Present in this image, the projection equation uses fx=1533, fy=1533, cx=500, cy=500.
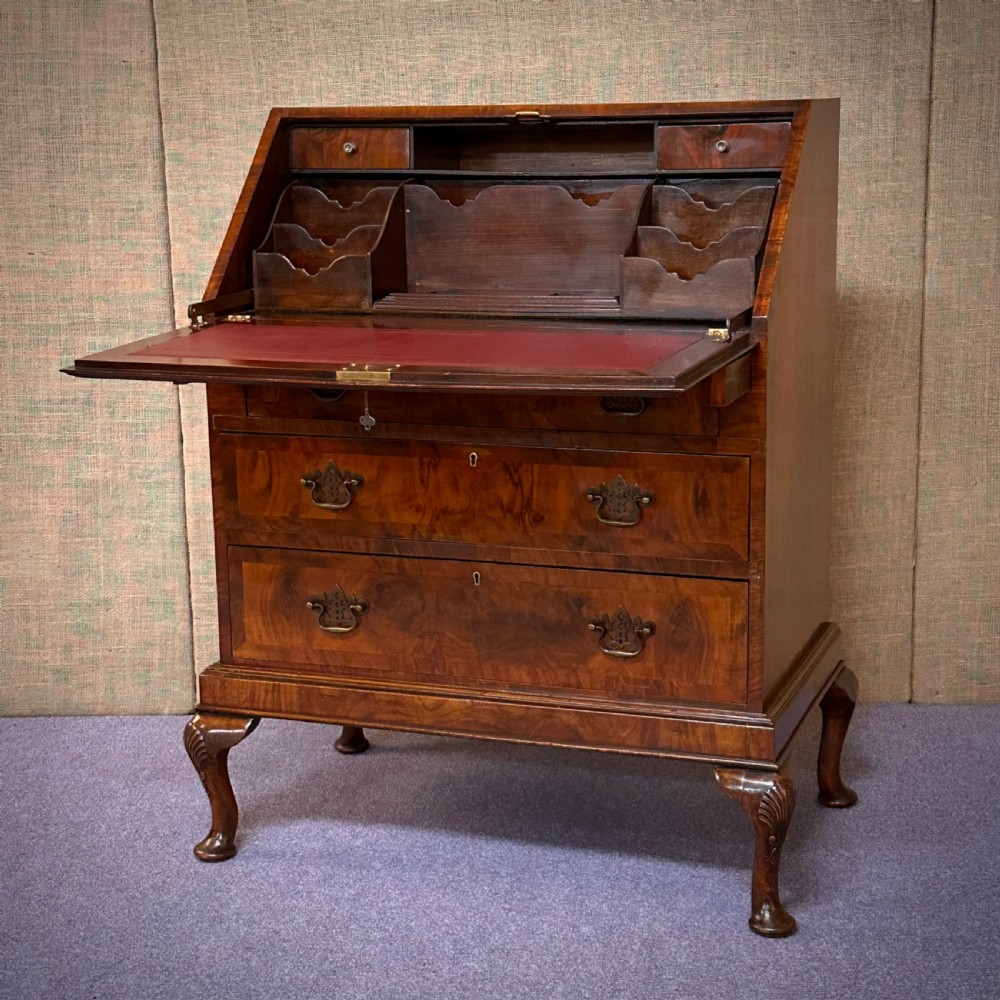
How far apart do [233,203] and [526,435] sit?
131 cm

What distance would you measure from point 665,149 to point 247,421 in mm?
915

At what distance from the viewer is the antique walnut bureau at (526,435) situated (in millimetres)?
2525

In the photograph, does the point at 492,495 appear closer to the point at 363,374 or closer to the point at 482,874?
the point at 363,374

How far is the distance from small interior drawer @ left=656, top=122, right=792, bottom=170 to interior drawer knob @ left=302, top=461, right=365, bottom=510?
81 centimetres

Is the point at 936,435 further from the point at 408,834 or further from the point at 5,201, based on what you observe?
the point at 5,201

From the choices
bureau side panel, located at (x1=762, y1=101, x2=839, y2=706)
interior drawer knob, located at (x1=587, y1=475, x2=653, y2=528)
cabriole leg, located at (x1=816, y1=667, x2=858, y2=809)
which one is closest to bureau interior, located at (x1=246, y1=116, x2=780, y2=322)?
bureau side panel, located at (x1=762, y1=101, x2=839, y2=706)

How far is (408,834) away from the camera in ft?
10.1

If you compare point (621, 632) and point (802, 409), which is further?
point (802, 409)

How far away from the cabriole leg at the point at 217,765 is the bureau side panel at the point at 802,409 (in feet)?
3.31

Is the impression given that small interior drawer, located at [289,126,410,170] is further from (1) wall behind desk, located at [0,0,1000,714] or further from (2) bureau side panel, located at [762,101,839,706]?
(2) bureau side panel, located at [762,101,839,706]

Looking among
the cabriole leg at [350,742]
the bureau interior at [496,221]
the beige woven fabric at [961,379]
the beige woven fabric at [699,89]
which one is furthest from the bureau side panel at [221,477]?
the beige woven fabric at [961,379]

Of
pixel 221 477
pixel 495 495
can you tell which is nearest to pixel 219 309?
pixel 221 477

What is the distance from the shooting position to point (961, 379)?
138 inches

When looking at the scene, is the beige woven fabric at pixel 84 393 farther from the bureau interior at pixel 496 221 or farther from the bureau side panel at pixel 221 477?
the bureau side panel at pixel 221 477
